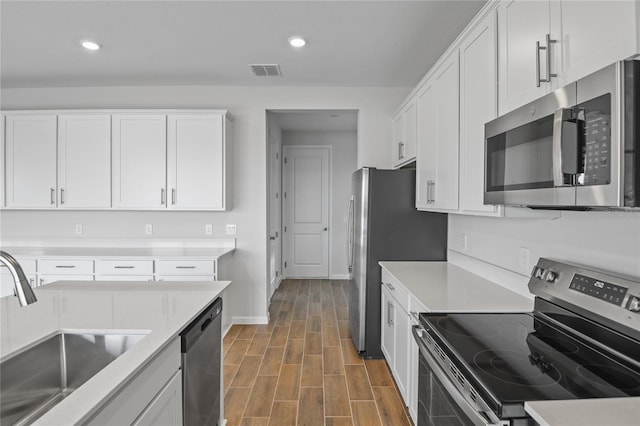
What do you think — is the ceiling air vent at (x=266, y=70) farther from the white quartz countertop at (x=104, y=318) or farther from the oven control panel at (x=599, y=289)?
the oven control panel at (x=599, y=289)

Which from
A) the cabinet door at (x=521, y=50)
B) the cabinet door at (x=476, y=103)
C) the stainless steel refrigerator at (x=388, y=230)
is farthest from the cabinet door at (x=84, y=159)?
the cabinet door at (x=521, y=50)

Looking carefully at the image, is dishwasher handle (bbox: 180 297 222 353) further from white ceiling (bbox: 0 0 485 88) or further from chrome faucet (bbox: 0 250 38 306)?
white ceiling (bbox: 0 0 485 88)

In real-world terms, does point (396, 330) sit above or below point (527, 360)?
below

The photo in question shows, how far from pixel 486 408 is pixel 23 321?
1.69 meters

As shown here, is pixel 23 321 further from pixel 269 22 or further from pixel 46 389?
pixel 269 22

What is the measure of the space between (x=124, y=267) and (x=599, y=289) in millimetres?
3518

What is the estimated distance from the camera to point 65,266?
3.37m

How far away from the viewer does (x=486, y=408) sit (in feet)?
3.28

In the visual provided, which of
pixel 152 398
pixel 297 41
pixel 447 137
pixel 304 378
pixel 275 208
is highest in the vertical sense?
pixel 297 41

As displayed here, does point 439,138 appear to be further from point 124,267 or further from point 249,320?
point 124,267

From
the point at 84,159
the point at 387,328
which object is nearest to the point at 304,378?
the point at 387,328

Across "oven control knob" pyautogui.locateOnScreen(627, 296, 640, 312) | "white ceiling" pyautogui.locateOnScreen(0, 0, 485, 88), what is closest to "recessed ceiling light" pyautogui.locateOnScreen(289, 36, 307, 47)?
"white ceiling" pyautogui.locateOnScreen(0, 0, 485, 88)

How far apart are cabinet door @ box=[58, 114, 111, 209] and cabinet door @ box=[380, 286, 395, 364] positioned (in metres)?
2.91

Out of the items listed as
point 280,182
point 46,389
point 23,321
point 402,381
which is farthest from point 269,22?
point 280,182
